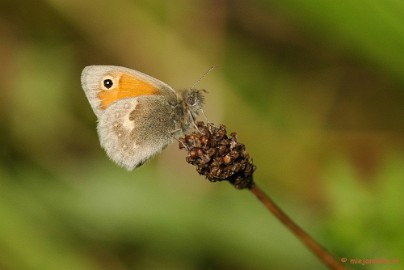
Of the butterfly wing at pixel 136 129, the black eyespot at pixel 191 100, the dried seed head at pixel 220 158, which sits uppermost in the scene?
the black eyespot at pixel 191 100

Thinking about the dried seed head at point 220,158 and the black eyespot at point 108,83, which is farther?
the black eyespot at point 108,83

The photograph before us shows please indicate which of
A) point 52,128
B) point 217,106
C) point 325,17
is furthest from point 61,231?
point 325,17

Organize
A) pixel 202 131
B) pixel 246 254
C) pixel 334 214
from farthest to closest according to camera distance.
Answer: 1. pixel 246 254
2. pixel 334 214
3. pixel 202 131

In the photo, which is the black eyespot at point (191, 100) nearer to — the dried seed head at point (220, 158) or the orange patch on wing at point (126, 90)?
the orange patch on wing at point (126, 90)

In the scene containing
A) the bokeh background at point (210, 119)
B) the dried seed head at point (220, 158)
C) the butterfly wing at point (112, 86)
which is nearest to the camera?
the dried seed head at point (220, 158)

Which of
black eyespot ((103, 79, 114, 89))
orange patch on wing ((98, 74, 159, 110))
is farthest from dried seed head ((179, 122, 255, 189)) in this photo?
black eyespot ((103, 79, 114, 89))

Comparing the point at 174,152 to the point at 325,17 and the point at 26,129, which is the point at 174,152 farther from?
the point at 325,17

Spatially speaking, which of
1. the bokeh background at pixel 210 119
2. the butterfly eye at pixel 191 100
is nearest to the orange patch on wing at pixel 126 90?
the butterfly eye at pixel 191 100

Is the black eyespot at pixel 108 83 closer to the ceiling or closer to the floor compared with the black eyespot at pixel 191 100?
closer to the floor
